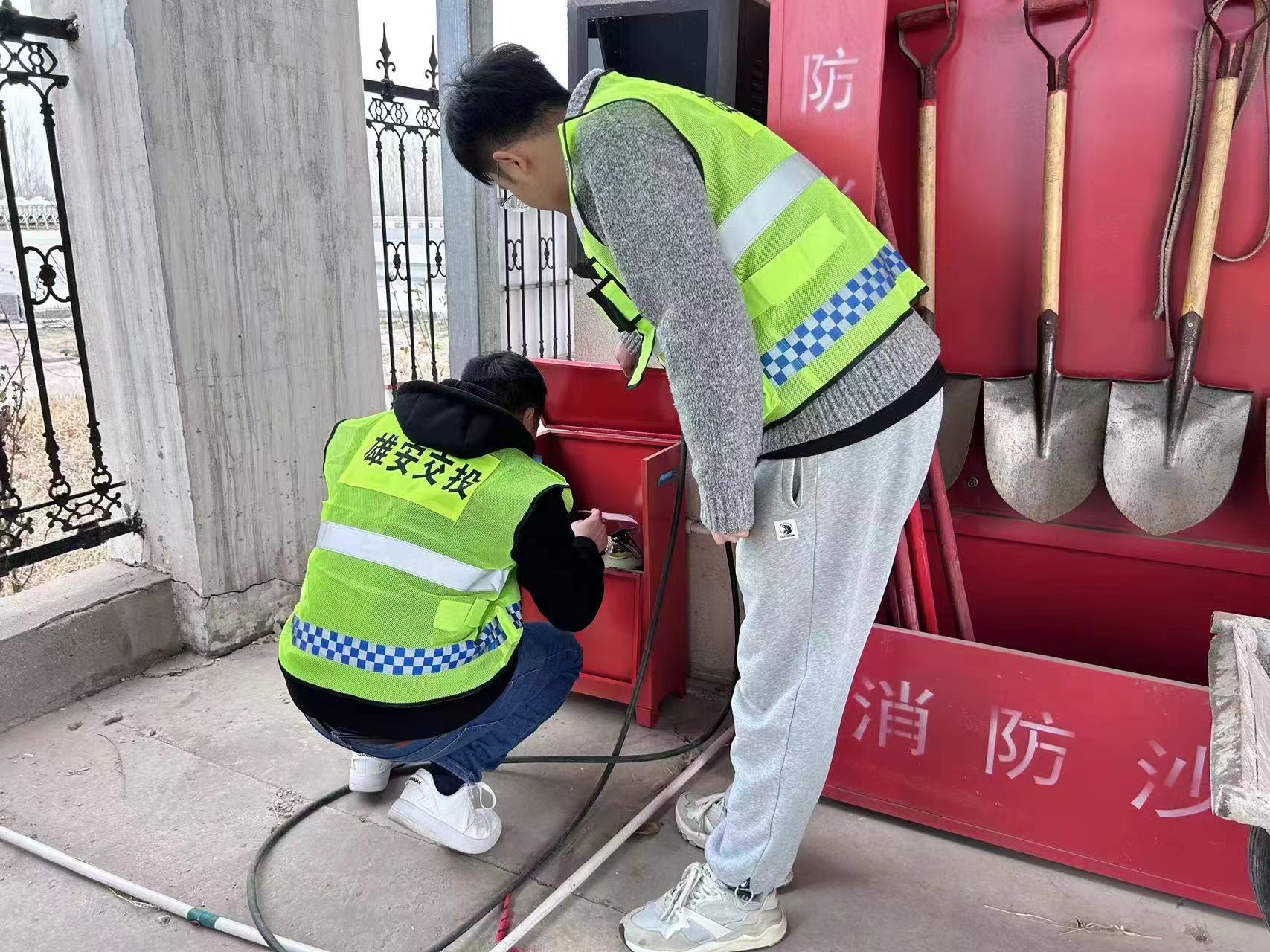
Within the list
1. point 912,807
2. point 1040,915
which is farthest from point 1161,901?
point 912,807

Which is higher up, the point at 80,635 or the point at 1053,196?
the point at 1053,196

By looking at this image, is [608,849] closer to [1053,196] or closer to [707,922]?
[707,922]

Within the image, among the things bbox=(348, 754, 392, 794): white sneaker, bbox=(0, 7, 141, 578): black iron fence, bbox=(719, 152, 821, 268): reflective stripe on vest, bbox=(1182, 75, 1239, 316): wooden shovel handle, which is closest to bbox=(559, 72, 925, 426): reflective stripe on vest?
bbox=(719, 152, 821, 268): reflective stripe on vest

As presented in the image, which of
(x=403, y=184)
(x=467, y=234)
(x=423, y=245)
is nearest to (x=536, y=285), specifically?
(x=467, y=234)

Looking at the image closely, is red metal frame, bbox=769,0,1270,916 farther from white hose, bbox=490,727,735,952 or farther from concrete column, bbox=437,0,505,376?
concrete column, bbox=437,0,505,376

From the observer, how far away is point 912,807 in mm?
2006

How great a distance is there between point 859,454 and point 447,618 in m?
0.77

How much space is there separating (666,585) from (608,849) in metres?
0.65

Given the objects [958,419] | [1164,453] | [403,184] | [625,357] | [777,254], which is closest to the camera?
[777,254]

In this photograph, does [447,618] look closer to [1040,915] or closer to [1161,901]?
[1040,915]

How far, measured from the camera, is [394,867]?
6.29 ft

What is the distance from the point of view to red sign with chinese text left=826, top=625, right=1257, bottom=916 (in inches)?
67.7

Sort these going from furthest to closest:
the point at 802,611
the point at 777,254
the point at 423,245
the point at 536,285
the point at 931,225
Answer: the point at 536,285
the point at 423,245
the point at 931,225
the point at 802,611
the point at 777,254

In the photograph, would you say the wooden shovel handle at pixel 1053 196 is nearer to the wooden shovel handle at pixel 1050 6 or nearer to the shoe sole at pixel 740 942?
the wooden shovel handle at pixel 1050 6
